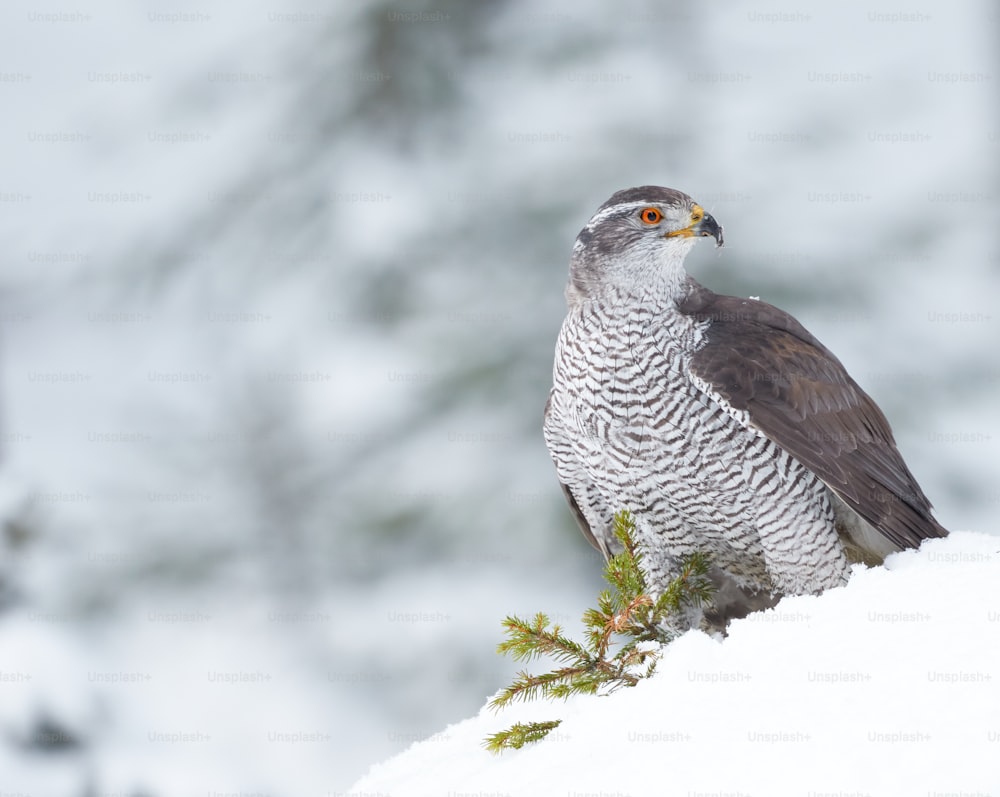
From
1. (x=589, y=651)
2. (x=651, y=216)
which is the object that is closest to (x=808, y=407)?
(x=651, y=216)

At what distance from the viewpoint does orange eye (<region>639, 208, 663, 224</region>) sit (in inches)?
138

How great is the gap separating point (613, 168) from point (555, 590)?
2.78 m

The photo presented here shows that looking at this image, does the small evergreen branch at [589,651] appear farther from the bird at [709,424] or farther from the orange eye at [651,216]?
the orange eye at [651,216]

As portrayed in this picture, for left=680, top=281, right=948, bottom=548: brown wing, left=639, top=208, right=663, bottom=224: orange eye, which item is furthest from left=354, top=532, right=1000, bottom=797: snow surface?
left=639, top=208, right=663, bottom=224: orange eye

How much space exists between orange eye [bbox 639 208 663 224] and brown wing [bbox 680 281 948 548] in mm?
304

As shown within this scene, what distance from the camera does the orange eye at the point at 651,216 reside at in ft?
11.5

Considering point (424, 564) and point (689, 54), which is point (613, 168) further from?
point (424, 564)

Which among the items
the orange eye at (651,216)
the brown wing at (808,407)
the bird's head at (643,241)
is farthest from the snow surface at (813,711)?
the orange eye at (651,216)

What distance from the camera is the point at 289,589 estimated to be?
6.75 metres

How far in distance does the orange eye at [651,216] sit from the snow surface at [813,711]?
1.46 m

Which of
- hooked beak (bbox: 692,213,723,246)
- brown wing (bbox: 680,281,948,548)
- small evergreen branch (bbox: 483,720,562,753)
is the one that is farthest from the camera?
hooked beak (bbox: 692,213,723,246)

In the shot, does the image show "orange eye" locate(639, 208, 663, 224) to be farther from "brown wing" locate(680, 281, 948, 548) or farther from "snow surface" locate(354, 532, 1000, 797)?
"snow surface" locate(354, 532, 1000, 797)

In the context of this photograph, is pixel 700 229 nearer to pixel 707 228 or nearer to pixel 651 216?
pixel 707 228

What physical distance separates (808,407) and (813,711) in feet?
5.32
